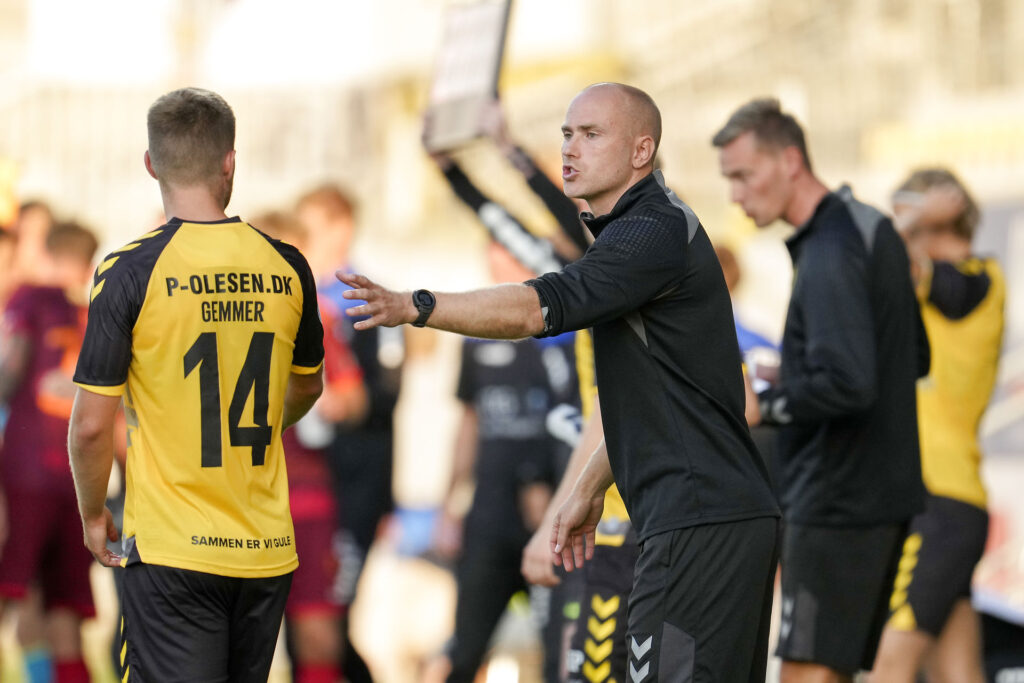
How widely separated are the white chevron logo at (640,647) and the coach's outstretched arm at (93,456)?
1320 mm

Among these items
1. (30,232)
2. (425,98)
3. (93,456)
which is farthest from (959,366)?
(425,98)

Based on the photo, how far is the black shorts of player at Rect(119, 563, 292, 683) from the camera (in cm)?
344

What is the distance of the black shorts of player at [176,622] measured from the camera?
3.44 m

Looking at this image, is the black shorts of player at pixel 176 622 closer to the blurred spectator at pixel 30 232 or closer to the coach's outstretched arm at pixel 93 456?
the coach's outstretched arm at pixel 93 456

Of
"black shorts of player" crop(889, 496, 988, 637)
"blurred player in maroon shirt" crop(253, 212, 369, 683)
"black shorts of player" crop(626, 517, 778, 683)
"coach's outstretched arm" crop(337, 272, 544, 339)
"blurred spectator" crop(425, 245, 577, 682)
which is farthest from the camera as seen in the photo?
"blurred spectator" crop(425, 245, 577, 682)

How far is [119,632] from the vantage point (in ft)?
11.7

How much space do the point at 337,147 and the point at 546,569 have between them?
1172 cm

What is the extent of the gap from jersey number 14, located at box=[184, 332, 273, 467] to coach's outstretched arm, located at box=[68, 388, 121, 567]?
21 centimetres

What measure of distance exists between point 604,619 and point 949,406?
204 cm

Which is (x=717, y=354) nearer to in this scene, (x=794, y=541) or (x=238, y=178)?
(x=794, y=541)

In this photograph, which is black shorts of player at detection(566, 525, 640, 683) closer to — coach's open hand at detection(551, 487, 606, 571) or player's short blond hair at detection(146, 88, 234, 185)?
coach's open hand at detection(551, 487, 606, 571)

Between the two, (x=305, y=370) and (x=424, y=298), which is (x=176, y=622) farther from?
(x=424, y=298)

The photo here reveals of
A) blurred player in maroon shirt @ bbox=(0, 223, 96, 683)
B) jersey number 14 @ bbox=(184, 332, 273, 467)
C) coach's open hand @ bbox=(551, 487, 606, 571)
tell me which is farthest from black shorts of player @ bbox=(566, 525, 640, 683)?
blurred player in maroon shirt @ bbox=(0, 223, 96, 683)

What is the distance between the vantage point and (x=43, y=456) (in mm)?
6449
